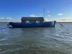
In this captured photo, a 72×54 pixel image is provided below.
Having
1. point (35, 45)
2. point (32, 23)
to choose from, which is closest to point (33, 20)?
point (32, 23)

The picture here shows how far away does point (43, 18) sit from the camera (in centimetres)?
6181

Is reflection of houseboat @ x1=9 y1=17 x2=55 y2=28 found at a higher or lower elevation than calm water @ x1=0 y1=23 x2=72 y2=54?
higher

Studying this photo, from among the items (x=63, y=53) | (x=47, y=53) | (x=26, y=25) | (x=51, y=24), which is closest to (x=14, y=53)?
(x=47, y=53)

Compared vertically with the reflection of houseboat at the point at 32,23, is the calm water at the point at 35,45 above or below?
below

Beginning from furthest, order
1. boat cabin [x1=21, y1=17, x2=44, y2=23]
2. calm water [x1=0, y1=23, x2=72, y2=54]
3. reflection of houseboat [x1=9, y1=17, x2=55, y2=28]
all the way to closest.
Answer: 1. boat cabin [x1=21, y1=17, x2=44, y2=23]
2. reflection of houseboat [x1=9, y1=17, x2=55, y2=28]
3. calm water [x1=0, y1=23, x2=72, y2=54]

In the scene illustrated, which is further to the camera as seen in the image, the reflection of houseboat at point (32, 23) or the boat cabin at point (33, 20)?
the boat cabin at point (33, 20)

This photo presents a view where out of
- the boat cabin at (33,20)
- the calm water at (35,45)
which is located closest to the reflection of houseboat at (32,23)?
the boat cabin at (33,20)

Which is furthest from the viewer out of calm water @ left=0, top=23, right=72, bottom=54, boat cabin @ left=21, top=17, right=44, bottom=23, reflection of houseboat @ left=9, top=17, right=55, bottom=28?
boat cabin @ left=21, top=17, right=44, bottom=23

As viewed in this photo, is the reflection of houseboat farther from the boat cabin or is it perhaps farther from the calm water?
the calm water

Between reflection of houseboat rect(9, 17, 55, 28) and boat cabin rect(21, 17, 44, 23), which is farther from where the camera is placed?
boat cabin rect(21, 17, 44, 23)

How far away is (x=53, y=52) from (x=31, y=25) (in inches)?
1715

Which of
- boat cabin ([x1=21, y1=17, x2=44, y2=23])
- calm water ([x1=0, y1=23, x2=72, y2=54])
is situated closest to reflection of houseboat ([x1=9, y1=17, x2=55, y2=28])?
boat cabin ([x1=21, y1=17, x2=44, y2=23])

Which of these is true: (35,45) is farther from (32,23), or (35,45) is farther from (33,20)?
(33,20)

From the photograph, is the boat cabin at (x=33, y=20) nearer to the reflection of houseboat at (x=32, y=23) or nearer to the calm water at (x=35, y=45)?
the reflection of houseboat at (x=32, y=23)
